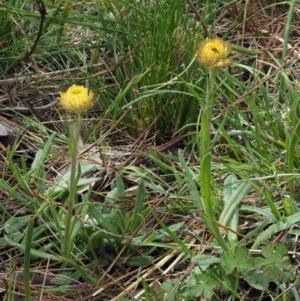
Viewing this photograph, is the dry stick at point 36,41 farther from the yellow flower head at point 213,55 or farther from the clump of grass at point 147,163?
the yellow flower head at point 213,55

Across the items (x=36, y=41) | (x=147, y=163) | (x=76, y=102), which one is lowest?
(x=147, y=163)

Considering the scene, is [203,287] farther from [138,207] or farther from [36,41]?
[36,41]

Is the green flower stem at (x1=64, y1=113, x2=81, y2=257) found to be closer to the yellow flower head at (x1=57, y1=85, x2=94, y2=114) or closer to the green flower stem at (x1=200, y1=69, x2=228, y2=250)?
the yellow flower head at (x1=57, y1=85, x2=94, y2=114)

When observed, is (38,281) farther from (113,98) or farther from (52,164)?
(113,98)

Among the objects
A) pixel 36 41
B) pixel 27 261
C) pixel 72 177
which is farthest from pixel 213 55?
pixel 36 41

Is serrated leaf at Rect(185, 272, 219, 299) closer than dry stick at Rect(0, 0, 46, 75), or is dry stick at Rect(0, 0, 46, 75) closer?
serrated leaf at Rect(185, 272, 219, 299)

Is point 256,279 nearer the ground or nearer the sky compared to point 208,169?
nearer the ground

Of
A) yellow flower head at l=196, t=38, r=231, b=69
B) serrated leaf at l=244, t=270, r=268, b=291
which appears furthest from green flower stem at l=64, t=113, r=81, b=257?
serrated leaf at l=244, t=270, r=268, b=291

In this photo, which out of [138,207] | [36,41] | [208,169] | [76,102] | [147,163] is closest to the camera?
[76,102]

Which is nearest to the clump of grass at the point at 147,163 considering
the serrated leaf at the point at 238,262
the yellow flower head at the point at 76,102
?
the serrated leaf at the point at 238,262
